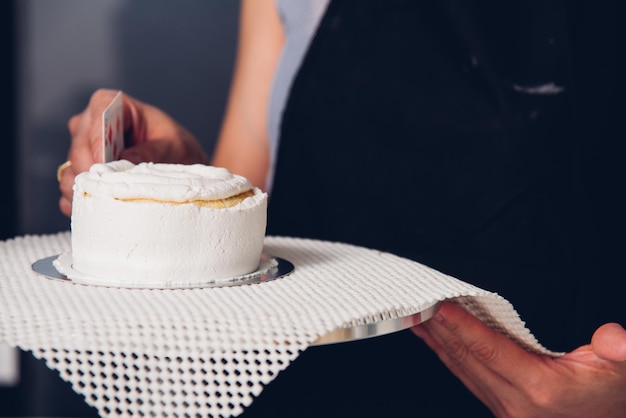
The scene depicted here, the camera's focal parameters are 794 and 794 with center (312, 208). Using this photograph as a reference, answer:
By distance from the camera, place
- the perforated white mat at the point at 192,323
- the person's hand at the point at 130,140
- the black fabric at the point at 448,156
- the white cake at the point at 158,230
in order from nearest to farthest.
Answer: the perforated white mat at the point at 192,323 < the white cake at the point at 158,230 < the person's hand at the point at 130,140 < the black fabric at the point at 448,156

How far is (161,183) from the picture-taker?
1.96 ft

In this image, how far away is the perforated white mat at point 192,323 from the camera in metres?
0.46

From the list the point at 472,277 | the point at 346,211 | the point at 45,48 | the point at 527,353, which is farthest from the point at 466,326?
the point at 45,48

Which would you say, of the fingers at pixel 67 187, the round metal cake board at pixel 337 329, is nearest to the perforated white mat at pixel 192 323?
the round metal cake board at pixel 337 329

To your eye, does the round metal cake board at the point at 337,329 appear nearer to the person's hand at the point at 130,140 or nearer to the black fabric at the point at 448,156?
the person's hand at the point at 130,140

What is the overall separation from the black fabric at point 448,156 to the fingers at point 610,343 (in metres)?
0.24

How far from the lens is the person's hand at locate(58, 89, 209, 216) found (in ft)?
2.63

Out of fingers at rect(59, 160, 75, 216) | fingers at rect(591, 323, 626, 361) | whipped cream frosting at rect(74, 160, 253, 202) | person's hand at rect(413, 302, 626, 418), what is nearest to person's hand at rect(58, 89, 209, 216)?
fingers at rect(59, 160, 75, 216)

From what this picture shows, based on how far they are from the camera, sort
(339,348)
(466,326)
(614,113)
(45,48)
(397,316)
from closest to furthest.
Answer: (397,316), (466,326), (339,348), (614,113), (45,48)

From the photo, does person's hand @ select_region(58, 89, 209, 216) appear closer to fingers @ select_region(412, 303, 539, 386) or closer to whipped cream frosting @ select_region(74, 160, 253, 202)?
whipped cream frosting @ select_region(74, 160, 253, 202)

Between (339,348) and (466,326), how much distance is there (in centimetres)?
27

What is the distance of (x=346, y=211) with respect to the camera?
1.07 m

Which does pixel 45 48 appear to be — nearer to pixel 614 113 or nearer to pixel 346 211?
pixel 346 211

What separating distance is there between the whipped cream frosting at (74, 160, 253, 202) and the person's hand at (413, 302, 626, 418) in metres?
0.20
